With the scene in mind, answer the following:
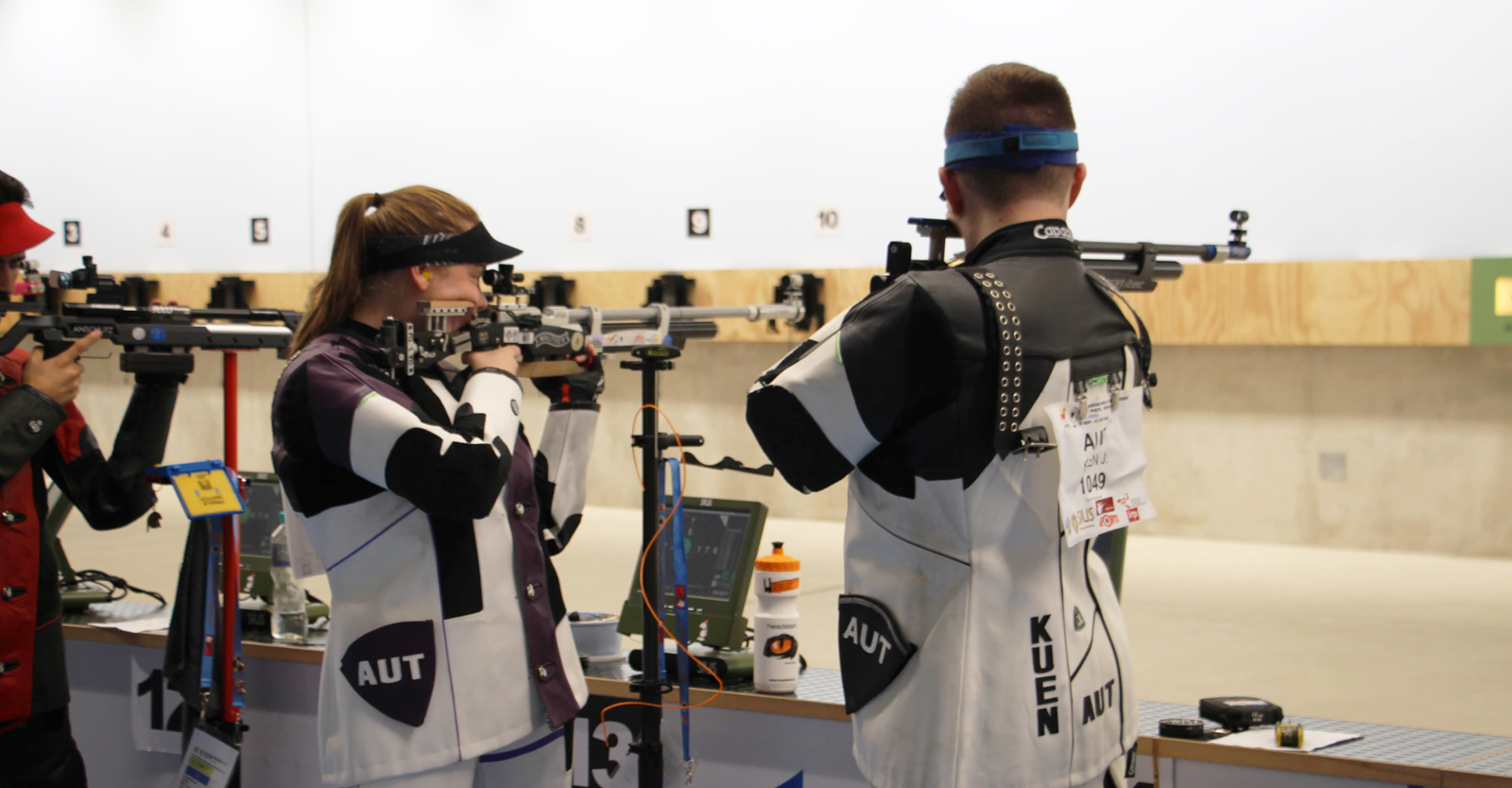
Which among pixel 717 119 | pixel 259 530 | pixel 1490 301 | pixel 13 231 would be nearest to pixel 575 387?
pixel 13 231

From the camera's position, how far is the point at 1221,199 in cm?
440

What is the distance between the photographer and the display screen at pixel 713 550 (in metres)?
2.40

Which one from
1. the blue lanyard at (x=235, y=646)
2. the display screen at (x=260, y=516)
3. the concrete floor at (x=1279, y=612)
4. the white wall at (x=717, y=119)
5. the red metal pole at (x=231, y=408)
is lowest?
the concrete floor at (x=1279, y=612)

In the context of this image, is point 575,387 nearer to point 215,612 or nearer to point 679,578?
point 679,578

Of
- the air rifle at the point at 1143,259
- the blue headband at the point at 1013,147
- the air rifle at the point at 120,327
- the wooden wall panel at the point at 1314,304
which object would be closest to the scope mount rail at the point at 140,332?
the air rifle at the point at 120,327

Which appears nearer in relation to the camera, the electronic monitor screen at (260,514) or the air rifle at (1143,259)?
the air rifle at (1143,259)

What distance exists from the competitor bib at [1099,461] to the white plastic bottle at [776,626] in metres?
0.97

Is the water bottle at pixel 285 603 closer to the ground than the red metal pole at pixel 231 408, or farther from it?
closer to the ground

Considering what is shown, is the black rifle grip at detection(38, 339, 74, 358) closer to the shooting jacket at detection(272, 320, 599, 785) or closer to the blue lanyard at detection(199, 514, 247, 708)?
the blue lanyard at detection(199, 514, 247, 708)

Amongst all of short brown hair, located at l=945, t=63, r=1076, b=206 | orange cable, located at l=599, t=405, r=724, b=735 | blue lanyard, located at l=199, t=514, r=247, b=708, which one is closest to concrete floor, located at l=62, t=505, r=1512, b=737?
orange cable, located at l=599, t=405, r=724, b=735

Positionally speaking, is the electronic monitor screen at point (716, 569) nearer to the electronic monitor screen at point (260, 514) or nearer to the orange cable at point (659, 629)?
the orange cable at point (659, 629)

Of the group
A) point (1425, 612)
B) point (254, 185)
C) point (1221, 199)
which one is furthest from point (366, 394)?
point (254, 185)

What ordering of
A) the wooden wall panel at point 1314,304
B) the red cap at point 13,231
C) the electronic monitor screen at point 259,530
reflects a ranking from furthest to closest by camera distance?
the wooden wall panel at point 1314,304
the electronic monitor screen at point 259,530
the red cap at point 13,231

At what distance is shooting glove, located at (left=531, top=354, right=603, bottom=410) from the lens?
74.5 inches
